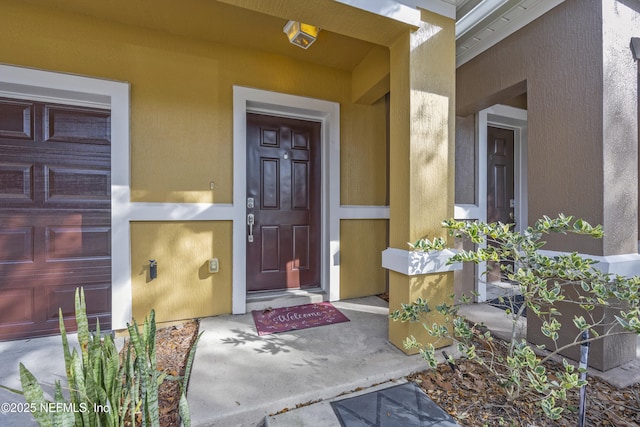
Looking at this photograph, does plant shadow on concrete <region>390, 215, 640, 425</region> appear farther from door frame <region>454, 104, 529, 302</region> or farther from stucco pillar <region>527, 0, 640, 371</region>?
door frame <region>454, 104, 529, 302</region>

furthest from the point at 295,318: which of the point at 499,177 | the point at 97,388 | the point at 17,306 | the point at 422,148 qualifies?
the point at 499,177

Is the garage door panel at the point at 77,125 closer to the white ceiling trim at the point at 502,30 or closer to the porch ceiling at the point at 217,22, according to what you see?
the porch ceiling at the point at 217,22

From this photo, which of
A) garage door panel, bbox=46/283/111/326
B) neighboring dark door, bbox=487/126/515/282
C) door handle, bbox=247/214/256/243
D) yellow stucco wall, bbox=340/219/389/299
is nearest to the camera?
garage door panel, bbox=46/283/111/326

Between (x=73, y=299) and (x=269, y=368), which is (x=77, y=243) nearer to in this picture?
(x=73, y=299)

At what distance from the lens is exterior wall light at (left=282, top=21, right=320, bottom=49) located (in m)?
2.09

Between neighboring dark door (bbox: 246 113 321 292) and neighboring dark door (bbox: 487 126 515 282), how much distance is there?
6.87ft

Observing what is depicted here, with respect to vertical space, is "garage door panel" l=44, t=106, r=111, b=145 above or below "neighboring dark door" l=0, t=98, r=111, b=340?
above

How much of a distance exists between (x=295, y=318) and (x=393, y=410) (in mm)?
1204

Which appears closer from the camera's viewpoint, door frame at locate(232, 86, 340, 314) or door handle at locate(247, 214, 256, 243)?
door frame at locate(232, 86, 340, 314)

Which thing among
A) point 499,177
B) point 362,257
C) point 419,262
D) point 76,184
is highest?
point 499,177

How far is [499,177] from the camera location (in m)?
3.44

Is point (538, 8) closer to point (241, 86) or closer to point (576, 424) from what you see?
point (241, 86)

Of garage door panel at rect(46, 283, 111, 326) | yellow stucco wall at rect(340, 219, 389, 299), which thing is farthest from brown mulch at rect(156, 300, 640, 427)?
yellow stucco wall at rect(340, 219, 389, 299)

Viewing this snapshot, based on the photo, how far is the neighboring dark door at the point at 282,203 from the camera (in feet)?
9.12
